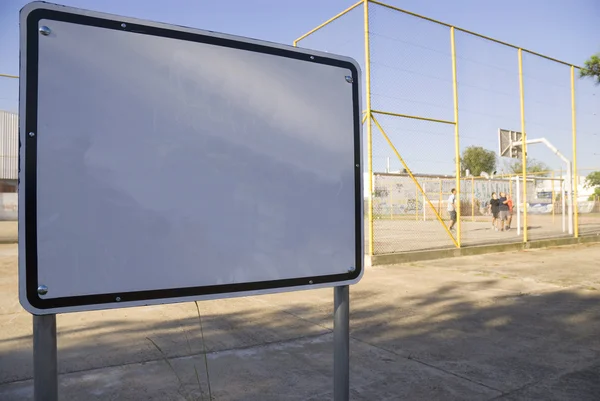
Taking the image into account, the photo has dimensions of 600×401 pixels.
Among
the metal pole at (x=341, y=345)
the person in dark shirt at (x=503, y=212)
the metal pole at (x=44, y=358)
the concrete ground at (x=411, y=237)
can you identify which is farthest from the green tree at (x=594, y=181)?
the metal pole at (x=44, y=358)

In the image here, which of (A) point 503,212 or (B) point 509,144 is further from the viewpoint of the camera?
(A) point 503,212

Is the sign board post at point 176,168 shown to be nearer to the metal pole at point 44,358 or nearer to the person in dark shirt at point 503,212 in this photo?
the metal pole at point 44,358

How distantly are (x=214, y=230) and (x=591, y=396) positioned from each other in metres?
2.84

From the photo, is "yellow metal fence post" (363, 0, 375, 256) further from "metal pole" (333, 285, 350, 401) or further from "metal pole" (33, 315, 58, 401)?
"metal pole" (33, 315, 58, 401)

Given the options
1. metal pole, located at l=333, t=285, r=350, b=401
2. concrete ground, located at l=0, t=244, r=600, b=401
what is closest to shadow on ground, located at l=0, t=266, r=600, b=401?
concrete ground, located at l=0, t=244, r=600, b=401

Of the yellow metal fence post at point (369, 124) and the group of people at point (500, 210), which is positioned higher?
the yellow metal fence post at point (369, 124)

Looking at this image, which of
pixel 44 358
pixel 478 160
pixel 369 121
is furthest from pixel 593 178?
pixel 44 358

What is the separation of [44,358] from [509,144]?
13.0 metres

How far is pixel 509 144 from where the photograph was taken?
12.2m

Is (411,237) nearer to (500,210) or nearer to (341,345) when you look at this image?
(500,210)

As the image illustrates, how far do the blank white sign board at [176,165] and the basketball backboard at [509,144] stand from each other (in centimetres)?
1167

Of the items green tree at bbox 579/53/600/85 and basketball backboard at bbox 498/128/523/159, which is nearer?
green tree at bbox 579/53/600/85

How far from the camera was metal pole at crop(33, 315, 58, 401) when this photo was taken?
1068 millimetres

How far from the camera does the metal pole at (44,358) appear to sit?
1068 millimetres
